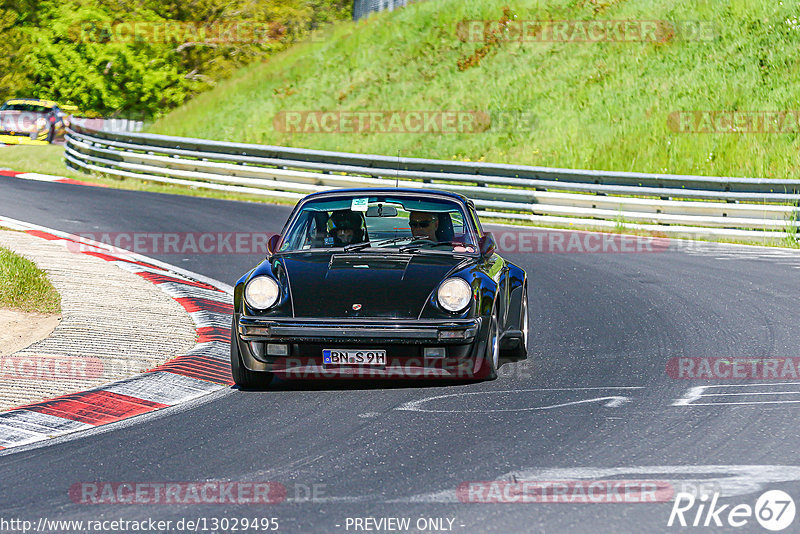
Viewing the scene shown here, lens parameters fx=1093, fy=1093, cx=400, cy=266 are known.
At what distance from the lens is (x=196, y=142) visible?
2305cm

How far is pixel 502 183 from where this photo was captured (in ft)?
64.7

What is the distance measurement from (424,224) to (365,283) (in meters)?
1.25

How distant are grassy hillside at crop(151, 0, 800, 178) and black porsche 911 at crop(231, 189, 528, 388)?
1554 cm

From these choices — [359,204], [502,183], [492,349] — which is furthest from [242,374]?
[502,183]

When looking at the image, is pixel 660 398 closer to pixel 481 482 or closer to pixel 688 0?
pixel 481 482

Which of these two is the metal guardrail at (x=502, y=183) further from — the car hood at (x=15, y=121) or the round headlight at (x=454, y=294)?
the round headlight at (x=454, y=294)

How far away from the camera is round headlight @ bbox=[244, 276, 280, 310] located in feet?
23.0

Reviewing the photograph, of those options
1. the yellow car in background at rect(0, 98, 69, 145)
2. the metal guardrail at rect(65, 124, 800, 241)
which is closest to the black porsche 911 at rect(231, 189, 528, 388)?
the metal guardrail at rect(65, 124, 800, 241)

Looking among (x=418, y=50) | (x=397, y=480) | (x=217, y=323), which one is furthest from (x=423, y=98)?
(x=397, y=480)

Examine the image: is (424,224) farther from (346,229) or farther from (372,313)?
(372,313)

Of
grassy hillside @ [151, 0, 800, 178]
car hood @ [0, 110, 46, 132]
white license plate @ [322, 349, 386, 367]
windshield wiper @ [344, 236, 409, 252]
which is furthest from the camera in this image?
car hood @ [0, 110, 46, 132]

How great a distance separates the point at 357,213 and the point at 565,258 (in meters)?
6.90

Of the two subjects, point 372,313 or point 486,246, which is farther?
point 486,246

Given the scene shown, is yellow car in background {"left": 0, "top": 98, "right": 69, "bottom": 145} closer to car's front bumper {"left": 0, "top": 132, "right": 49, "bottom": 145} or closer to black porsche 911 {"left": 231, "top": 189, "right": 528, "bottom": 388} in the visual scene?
car's front bumper {"left": 0, "top": 132, "right": 49, "bottom": 145}
